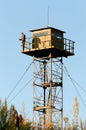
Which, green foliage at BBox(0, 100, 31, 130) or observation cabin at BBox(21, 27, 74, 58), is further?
observation cabin at BBox(21, 27, 74, 58)

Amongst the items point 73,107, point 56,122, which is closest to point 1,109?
point 56,122

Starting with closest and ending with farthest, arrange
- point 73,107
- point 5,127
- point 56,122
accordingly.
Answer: point 5,127 → point 56,122 → point 73,107

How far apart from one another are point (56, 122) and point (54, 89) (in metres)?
4.26

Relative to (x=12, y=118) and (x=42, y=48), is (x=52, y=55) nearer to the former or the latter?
(x=42, y=48)

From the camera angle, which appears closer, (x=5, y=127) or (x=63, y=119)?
(x=5, y=127)

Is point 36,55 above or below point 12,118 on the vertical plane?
above

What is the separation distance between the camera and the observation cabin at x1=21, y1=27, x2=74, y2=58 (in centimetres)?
8838

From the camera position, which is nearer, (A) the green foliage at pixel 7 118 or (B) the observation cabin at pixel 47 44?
(A) the green foliage at pixel 7 118

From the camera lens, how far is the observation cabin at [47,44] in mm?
88375

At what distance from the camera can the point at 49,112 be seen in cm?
8669

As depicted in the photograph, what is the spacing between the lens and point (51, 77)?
289ft

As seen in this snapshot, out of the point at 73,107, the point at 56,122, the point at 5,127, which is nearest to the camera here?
the point at 5,127

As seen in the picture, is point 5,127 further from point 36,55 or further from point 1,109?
point 36,55

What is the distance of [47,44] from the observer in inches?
3482
